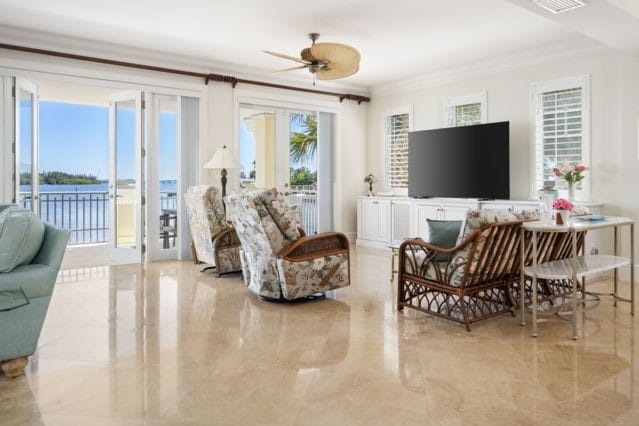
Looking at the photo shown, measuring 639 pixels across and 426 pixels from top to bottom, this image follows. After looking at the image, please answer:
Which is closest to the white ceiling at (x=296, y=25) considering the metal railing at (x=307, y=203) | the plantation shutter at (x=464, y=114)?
the plantation shutter at (x=464, y=114)

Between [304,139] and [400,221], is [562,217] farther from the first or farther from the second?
[304,139]

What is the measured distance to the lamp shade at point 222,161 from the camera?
633cm

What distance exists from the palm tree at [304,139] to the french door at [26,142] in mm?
3638

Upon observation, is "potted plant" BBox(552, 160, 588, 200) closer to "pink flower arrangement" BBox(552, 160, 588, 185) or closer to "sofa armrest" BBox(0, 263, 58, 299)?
"pink flower arrangement" BBox(552, 160, 588, 185)

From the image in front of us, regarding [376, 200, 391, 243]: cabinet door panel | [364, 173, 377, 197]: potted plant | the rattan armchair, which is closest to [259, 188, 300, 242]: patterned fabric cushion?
the rattan armchair

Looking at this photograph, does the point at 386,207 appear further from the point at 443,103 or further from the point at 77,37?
the point at 77,37

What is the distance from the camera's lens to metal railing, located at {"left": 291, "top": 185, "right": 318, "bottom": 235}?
26.1 ft

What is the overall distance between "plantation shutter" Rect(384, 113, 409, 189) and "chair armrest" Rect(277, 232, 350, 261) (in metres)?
3.83

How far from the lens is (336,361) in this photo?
9.50 feet

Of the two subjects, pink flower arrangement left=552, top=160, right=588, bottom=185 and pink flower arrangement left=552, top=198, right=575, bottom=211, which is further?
pink flower arrangement left=552, top=160, right=588, bottom=185

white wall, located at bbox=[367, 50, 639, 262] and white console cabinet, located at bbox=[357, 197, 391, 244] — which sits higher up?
white wall, located at bbox=[367, 50, 639, 262]

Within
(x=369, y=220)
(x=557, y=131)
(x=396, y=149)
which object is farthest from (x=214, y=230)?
(x=557, y=131)

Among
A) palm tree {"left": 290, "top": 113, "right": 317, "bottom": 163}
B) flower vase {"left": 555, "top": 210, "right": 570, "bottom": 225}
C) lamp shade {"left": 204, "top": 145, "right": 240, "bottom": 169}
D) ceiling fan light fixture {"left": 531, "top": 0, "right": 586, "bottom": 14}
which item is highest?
ceiling fan light fixture {"left": 531, "top": 0, "right": 586, "bottom": 14}

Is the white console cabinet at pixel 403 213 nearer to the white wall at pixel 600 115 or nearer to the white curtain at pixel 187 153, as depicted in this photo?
the white wall at pixel 600 115
